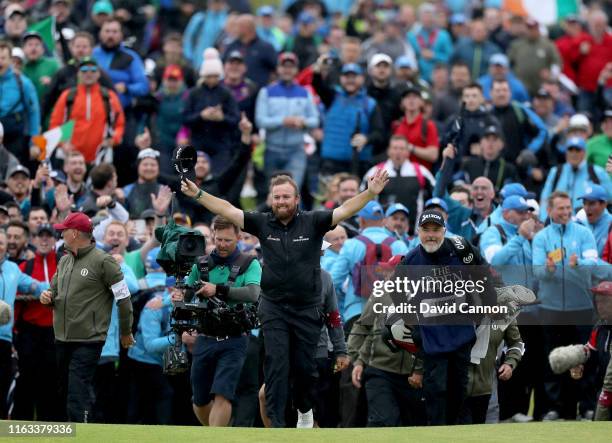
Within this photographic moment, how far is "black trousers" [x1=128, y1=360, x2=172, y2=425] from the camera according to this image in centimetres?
1636

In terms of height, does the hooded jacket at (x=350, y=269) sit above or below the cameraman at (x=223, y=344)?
above

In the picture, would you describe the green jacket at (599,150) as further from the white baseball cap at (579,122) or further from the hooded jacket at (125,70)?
the hooded jacket at (125,70)

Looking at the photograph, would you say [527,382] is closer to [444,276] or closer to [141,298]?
[444,276]

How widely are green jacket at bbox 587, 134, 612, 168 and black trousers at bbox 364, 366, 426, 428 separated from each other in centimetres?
703

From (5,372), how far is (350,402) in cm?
360

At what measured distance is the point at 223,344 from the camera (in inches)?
558

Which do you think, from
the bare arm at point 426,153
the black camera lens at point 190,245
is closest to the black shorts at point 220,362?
the black camera lens at point 190,245

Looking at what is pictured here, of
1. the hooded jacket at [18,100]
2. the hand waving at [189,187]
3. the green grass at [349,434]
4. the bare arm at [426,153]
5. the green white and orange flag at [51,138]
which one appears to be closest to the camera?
the green grass at [349,434]

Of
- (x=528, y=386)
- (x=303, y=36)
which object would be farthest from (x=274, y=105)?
(x=528, y=386)

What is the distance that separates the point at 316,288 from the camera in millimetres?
13250

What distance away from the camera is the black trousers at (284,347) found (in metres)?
13.2

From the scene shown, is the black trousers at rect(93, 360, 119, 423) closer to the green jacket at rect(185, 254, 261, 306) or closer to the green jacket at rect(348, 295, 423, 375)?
the green jacket at rect(185, 254, 261, 306)

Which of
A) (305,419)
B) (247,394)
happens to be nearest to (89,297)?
(247,394)

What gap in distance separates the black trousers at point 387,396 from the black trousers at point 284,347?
1.27 meters
